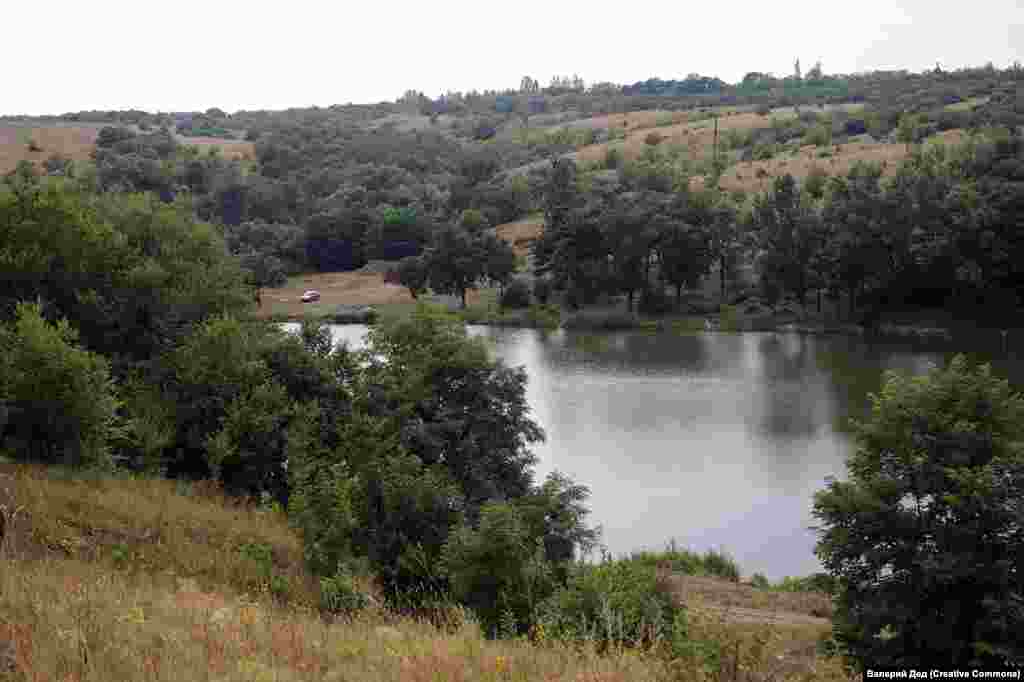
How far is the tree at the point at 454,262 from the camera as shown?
57.7 meters

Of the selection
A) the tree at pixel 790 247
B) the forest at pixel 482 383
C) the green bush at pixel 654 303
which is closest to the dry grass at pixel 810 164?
the forest at pixel 482 383

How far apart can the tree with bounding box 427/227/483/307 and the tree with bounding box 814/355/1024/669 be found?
45.3 metres

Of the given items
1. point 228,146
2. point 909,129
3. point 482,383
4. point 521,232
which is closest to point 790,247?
point 521,232

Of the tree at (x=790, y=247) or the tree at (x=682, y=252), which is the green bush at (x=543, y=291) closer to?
the tree at (x=682, y=252)

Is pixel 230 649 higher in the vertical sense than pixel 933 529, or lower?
higher

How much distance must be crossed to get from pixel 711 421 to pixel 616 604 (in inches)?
929

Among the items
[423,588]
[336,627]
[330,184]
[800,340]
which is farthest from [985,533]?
[330,184]

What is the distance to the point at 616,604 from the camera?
904 cm

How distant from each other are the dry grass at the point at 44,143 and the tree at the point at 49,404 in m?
69.7

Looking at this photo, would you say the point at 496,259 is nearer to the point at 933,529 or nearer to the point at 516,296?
the point at 516,296

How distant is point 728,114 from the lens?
105438 mm

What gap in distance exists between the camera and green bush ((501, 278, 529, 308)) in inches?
2249

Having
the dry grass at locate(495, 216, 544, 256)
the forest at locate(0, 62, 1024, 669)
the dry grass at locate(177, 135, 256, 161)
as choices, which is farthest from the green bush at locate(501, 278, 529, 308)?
the dry grass at locate(177, 135, 256, 161)

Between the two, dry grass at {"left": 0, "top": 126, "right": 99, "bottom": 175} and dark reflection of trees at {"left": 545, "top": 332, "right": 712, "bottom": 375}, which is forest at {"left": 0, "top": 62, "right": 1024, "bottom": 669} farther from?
dry grass at {"left": 0, "top": 126, "right": 99, "bottom": 175}
